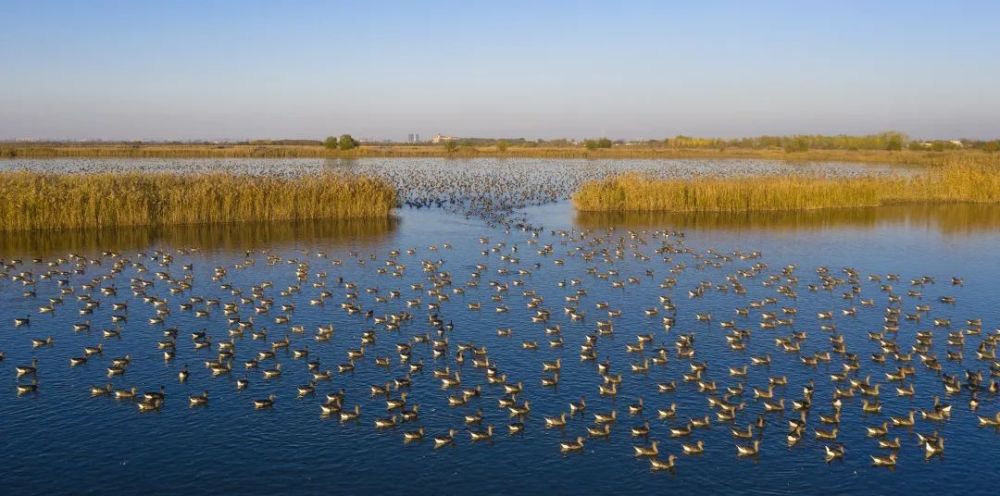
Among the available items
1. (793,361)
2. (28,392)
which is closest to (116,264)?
(28,392)

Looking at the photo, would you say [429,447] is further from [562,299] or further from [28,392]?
[562,299]

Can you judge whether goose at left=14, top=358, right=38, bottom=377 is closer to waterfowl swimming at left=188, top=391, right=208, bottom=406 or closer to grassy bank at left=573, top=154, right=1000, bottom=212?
waterfowl swimming at left=188, top=391, right=208, bottom=406

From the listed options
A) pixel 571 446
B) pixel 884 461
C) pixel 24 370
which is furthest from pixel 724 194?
pixel 24 370

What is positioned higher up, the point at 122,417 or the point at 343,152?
the point at 343,152

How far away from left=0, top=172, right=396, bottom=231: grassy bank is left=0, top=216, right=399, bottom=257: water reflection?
2.70 ft

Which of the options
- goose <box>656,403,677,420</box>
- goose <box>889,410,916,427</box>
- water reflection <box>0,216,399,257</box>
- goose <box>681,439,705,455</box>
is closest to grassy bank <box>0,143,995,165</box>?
water reflection <box>0,216,399,257</box>

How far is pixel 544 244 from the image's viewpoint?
4816cm

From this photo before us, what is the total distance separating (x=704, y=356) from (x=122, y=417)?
17.1 m

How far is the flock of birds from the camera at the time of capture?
69.3 feet

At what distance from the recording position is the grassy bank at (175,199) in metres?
48.7

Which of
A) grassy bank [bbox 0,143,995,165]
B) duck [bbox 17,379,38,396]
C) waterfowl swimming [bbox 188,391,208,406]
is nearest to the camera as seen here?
waterfowl swimming [bbox 188,391,208,406]

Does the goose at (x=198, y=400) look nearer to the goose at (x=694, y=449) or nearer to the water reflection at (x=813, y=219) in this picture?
the goose at (x=694, y=449)

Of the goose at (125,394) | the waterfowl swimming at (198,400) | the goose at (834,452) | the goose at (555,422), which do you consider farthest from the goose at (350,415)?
the goose at (834,452)

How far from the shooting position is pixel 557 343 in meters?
27.5
